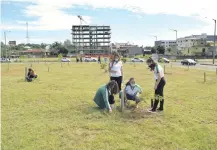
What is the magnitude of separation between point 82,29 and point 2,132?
14126cm

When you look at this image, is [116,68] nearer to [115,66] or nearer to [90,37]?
[115,66]

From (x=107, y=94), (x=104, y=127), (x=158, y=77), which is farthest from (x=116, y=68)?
(x=104, y=127)

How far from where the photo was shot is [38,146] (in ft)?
17.1

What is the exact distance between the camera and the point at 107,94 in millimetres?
7473

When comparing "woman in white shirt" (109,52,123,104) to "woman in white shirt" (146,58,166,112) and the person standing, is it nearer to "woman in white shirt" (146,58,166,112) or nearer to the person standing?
the person standing

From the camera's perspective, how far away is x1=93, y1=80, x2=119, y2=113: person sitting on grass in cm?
745

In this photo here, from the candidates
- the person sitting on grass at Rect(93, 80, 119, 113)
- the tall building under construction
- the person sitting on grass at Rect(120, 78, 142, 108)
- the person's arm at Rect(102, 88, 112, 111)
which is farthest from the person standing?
the tall building under construction

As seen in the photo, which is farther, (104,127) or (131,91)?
(131,91)

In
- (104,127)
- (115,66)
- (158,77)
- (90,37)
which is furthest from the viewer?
(90,37)

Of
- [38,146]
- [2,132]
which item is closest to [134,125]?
[38,146]

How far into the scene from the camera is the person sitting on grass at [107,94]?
7453mm

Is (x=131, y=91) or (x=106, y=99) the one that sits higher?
(x=131, y=91)

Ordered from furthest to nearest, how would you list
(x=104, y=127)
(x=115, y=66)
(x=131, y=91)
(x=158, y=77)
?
(x=115, y=66)
(x=131, y=91)
(x=158, y=77)
(x=104, y=127)

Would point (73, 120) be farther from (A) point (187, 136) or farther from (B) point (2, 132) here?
(A) point (187, 136)
